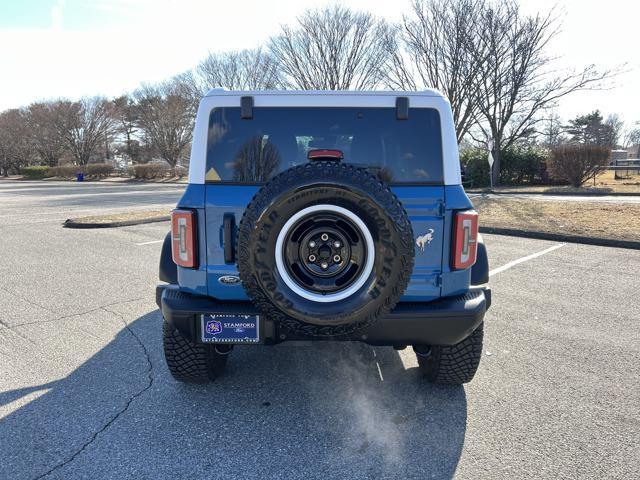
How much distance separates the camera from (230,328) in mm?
2463

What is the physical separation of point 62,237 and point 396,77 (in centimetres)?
1859

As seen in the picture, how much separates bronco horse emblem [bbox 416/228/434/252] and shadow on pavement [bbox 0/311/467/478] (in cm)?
107

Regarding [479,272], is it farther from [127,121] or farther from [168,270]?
[127,121]

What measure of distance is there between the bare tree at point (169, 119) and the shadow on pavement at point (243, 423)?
133ft

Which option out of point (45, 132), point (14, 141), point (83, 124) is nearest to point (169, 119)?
point (83, 124)

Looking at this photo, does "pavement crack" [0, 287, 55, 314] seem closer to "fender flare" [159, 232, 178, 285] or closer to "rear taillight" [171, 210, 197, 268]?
"fender flare" [159, 232, 178, 285]

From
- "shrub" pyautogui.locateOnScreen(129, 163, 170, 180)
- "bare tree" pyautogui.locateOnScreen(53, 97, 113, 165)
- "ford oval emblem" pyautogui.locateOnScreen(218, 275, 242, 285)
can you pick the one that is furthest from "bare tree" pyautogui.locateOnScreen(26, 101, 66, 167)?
"ford oval emblem" pyautogui.locateOnScreen(218, 275, 242, 285)

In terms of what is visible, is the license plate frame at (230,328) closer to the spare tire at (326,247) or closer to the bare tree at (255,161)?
the spare tire at (326,247)

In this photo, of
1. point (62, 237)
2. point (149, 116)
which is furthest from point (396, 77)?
point (149, 116)

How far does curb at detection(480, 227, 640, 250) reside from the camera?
7.71 m

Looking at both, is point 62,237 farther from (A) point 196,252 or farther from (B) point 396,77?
(B) point 396,77

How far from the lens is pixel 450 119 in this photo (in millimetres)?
2676

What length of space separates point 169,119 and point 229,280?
42850 mm

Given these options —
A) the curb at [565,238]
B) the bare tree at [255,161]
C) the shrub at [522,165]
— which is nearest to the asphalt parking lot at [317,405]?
the bare tree at [255,161]
